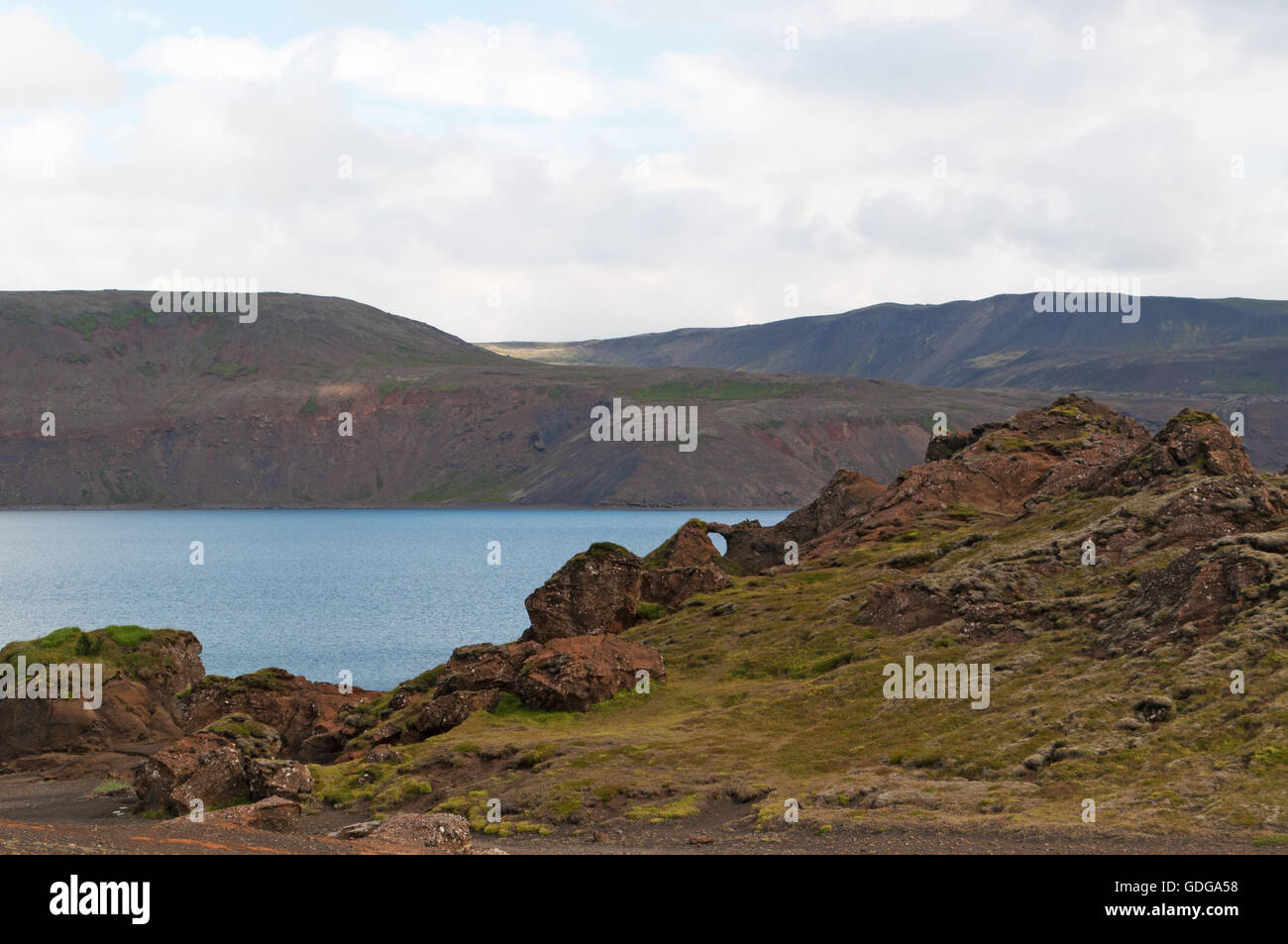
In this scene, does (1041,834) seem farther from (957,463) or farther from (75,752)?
(957,463)

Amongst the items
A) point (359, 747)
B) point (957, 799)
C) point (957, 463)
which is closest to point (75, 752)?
point (359, 747)

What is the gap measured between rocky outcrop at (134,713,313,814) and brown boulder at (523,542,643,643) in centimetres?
1867

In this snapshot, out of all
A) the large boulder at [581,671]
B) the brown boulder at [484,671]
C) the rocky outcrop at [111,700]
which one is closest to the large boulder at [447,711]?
the brown boulder at [484,671]

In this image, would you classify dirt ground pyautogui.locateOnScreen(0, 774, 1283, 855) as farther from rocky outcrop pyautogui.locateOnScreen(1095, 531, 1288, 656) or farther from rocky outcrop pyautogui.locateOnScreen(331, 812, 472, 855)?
rocky outcrop pyautogui.locateOnScreen(1095, 531, 1288, 656)

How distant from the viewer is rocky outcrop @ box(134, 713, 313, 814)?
4106 cm

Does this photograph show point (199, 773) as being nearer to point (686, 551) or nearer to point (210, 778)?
point (210, 778)

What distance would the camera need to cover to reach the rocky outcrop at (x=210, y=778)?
41062 mm

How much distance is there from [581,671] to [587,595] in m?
11.3

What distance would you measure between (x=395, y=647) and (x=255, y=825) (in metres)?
64.7

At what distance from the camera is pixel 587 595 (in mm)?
62344

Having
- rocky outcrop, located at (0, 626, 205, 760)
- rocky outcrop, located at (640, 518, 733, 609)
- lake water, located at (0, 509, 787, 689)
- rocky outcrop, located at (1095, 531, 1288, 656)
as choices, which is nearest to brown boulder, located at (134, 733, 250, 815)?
rocky outcrop, located at (0, 626, 205, 760)

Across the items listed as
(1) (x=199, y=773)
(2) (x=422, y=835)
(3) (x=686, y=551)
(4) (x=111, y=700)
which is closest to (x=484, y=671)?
(1) (x=199, y=773)

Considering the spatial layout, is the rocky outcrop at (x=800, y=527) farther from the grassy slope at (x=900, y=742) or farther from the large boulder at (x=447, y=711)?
the large boulder at (x=447, y=711)

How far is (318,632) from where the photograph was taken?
356 ft
